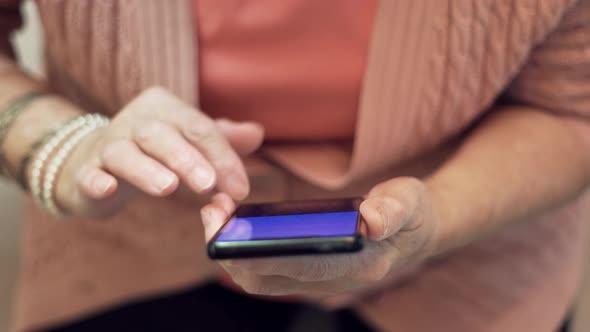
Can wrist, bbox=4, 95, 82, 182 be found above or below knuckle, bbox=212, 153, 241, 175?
below

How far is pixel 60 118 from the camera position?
46 cm

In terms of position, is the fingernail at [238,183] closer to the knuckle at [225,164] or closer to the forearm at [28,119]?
the knuckle at [225,164]

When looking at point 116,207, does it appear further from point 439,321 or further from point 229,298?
point 439,321

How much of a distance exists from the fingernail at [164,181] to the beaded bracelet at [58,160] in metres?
0.11

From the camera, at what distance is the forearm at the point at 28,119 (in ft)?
1.51

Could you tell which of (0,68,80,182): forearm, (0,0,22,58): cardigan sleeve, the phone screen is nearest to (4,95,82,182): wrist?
(0,68,80,182): forearm

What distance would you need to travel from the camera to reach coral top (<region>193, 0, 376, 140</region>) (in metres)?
0.45

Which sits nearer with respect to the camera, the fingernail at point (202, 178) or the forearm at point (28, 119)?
the fingernail at point (202, 178)

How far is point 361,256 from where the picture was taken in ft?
1.04

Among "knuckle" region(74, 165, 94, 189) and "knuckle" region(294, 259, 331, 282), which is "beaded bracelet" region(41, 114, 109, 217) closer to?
"knuckle" region(74, 165, 94, 189)

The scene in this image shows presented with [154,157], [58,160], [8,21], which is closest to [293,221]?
[154,157]

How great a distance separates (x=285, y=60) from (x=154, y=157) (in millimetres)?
149

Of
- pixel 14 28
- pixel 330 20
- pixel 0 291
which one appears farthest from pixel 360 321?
pixel 0 291

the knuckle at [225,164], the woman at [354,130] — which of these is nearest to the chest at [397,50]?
the woman at [354,130]
